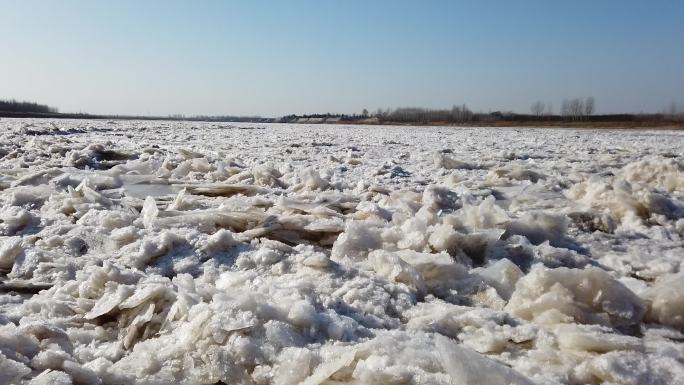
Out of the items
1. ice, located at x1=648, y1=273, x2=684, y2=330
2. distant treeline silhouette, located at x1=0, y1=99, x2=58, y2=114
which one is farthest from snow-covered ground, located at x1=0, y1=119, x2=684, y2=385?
distant treeline silhouette, located at x1=0, y1=99, x2=58, y2=114

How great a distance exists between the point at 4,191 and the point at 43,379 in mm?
3774

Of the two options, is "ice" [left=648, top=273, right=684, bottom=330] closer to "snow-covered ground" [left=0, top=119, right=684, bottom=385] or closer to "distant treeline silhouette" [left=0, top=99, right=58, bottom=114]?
"snow-covered ground" [left=0, top=119, right=684, bottom=385]

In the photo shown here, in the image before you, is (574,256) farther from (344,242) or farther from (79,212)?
(79,212)

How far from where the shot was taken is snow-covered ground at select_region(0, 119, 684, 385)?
5.07ft

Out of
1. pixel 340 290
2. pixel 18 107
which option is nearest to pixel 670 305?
pixel 340 290

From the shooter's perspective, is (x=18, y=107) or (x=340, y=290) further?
(x=18, y=107)

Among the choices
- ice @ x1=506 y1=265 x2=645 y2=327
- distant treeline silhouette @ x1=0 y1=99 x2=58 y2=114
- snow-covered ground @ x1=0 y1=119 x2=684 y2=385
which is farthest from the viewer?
distant treeline silhouette @ x1=0 y1=99 x2=58 y2=114

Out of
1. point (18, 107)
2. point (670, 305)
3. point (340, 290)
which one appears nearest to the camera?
point (670, 305)

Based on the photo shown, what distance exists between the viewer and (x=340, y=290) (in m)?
2.19

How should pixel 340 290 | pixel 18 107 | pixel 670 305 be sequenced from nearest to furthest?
pixel 670 305 < pixel 340 290 < pixel 18 107

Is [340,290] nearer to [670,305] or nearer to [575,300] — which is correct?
[575,300]

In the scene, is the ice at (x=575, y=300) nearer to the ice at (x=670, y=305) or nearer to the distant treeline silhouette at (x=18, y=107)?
the ice at (x=670, y=305)

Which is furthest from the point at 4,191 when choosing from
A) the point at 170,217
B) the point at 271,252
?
the point at 271,252

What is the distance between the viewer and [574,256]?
2732 millimetres
